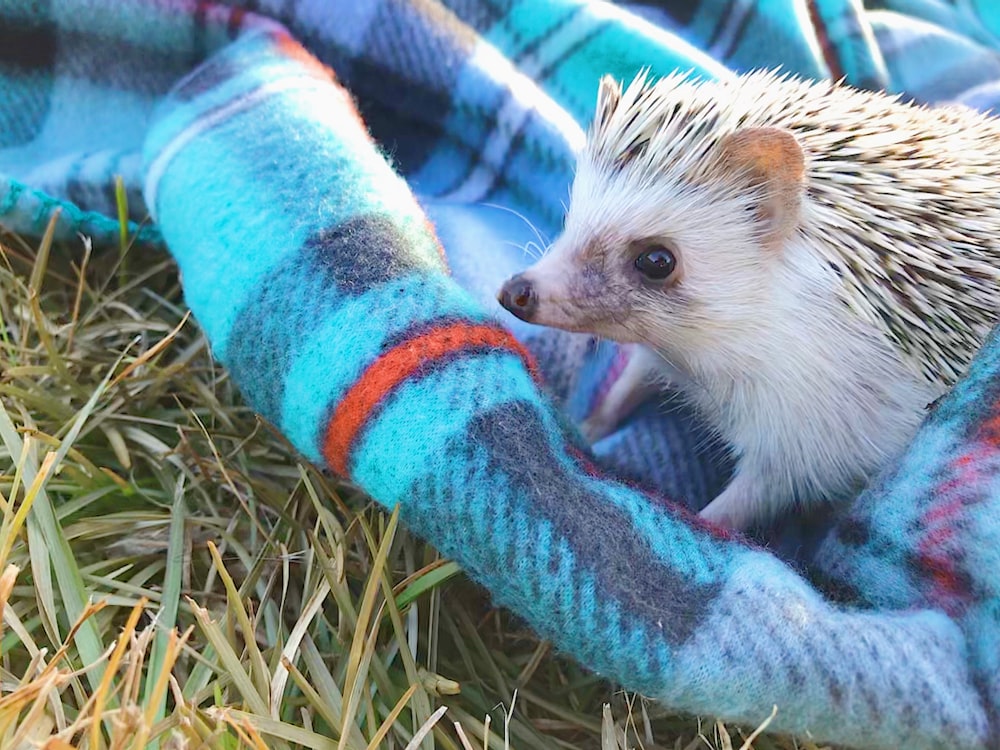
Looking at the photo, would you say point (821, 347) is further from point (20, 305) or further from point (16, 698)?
point (20, 305)

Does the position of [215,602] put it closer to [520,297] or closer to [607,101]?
[520,297]

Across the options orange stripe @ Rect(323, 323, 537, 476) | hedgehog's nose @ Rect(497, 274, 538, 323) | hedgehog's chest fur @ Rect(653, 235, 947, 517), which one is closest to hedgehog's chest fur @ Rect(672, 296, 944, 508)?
hedgehog's chest fur @ Rect(653, 235, 947, 517)

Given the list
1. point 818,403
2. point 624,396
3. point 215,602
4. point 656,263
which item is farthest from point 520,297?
point 215,602

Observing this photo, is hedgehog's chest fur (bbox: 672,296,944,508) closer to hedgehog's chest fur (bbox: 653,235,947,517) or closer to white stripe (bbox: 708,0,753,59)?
hedgehog's chest fur (bbox: 653,235,947,517)

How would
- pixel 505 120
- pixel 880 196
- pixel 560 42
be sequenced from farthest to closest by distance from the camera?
pixel 560 42 → pixel 505 120 → pixel 880 196

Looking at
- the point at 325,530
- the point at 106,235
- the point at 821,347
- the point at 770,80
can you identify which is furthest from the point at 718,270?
the point at 106,235

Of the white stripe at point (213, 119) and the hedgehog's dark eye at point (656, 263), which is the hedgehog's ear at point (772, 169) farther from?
the white stripe at point (213, 119)

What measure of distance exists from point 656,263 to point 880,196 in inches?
13.1

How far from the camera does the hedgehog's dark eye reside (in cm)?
131

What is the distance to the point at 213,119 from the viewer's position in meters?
1.55

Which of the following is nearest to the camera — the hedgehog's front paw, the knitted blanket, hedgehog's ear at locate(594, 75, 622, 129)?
the knitted blanket

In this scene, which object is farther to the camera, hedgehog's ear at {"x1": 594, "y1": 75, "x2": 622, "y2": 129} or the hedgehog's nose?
hedgehog's ear at {"x1": 594, "y1": 75, "x2": 622, "y2": 129}

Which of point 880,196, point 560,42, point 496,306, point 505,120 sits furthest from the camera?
point 560,42

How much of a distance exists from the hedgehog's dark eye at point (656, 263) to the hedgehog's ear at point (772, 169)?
14 centimetres
